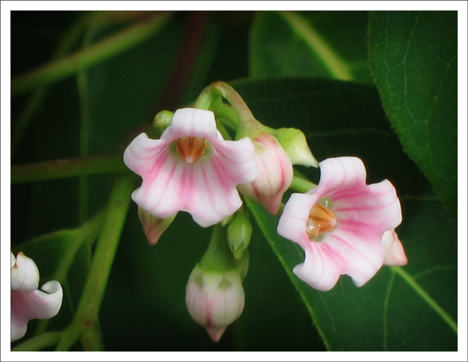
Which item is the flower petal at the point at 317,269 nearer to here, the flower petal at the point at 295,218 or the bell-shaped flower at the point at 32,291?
the flower petal at the point at 295,218

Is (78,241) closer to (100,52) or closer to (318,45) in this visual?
(100,52)

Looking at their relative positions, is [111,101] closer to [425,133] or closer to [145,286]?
[145,286]

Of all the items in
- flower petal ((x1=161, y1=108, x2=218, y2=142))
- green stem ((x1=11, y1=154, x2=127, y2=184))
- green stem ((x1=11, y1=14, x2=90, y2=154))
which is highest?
green stem ((x1=11, y1=14, x2=90, y2=154))

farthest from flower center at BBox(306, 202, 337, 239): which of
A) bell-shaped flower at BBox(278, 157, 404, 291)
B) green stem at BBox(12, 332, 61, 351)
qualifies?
green stem at BBox(12, 332, 61, 351)

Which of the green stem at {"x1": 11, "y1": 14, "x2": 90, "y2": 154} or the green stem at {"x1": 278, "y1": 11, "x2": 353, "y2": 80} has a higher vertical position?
the green stem at {"x1": 11, "y1": 14, "x2": 90, "y2": 154}

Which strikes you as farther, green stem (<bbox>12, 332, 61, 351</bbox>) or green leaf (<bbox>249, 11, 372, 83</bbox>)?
green leaf (<bbox>249, 11, 372, 83</bbox>)

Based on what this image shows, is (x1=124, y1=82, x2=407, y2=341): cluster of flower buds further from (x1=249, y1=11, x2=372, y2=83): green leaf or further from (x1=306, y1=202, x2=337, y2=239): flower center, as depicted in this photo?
(x1=249, y1=11, x2=372, y2=83): green leaf

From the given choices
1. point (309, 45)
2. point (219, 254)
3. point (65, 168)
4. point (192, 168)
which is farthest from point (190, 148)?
point (309, 45)

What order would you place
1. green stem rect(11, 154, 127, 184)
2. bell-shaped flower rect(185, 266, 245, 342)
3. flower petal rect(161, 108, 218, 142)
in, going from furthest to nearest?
green stem rect(11, 154, 127, 184), bell-shaped flower rect(185, 266, 245, 342), flower petal rect(161, 108, 218, 142)

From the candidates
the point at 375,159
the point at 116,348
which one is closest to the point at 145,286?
the point at 116,348

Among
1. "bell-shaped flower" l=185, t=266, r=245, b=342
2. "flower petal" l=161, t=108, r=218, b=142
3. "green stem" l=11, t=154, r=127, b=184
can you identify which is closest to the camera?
"flower petal" l=161, t=108, r=218, b=142
